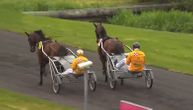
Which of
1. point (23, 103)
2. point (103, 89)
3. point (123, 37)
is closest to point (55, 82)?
point (103, 89)


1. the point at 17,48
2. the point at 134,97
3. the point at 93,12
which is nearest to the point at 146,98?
the point at 134,97

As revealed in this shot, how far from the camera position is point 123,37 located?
28812 millimetres

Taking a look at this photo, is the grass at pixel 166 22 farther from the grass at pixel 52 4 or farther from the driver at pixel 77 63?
the driver at pixel 77 63

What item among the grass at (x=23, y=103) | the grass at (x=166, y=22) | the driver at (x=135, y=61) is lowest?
the grass at (x=166, y=22)

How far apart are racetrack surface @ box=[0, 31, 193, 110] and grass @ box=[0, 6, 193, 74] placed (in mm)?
1807

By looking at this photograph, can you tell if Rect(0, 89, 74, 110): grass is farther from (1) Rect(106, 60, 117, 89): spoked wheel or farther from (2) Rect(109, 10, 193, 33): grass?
(2) Rect(109, 10, 193, 33): grass

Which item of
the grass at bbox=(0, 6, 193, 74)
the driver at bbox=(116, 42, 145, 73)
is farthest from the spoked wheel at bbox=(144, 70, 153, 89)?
the grass at bbox=(0, 6, 193, 74)

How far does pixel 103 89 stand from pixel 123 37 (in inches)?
→ 436

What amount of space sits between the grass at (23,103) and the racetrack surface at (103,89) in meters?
0.45

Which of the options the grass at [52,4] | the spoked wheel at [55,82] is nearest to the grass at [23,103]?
the spoked wheel at [55,82]

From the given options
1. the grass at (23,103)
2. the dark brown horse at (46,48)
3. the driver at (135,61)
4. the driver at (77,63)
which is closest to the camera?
the grass at (23,103)

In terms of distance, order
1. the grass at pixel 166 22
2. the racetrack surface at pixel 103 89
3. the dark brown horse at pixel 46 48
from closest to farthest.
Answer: the racetrack surface at pixel 103 89 < the dark brown horse at pixel 46 48 < the grass at pixel 166 22

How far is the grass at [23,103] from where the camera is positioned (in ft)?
50.6

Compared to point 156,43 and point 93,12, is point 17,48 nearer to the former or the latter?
point 156,43
